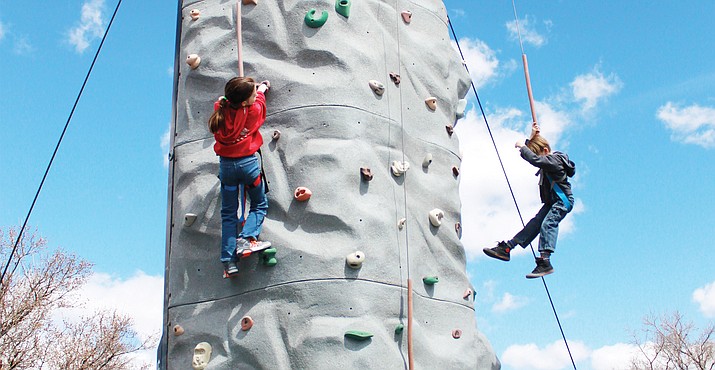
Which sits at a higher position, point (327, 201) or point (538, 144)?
point (538, 144)

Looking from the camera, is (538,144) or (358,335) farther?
(538,144)

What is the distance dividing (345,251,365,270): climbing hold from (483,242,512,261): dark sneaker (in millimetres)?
1449

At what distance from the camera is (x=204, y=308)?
552 centimetres

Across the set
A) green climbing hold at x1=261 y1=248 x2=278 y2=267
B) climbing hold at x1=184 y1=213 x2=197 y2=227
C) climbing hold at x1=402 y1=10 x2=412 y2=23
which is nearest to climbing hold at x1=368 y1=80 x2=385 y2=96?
climbing hold at x1=402 y1=10 x2=412 y2=23

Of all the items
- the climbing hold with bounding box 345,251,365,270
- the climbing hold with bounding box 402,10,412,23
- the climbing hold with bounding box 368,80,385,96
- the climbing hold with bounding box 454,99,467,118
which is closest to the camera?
the climbing hold with bounding box 345,251,365,270

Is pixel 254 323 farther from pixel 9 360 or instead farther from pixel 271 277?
pixel 9 360

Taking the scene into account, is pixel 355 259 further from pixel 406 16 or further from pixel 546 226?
pixel 406 16

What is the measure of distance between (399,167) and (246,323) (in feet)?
5.00

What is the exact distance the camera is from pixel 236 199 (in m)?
5.37

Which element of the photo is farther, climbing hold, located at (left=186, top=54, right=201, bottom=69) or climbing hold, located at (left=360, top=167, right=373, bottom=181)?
climbing hold, located at (left=186, top=54, right=201, bottom=69)

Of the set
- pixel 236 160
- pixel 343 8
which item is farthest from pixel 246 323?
pixel 343 8

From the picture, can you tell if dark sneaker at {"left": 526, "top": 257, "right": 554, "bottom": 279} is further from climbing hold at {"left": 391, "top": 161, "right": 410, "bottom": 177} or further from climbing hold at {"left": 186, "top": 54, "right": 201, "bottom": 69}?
climbing hold at {"left": 186, "top": 54, "right": 201, "bottom": 69}

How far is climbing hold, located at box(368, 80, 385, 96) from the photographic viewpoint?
5.89 metres

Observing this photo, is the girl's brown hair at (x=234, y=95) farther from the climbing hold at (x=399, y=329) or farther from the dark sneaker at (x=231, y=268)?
the climbing hold at (x=399, y=329)
